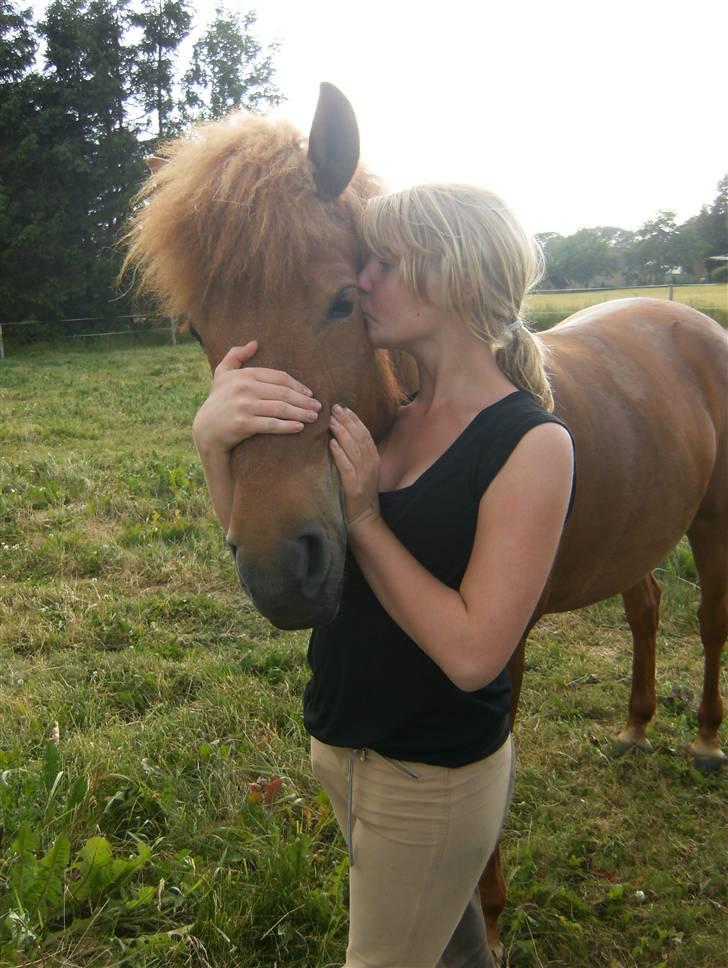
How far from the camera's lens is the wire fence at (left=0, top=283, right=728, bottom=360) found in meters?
17.1

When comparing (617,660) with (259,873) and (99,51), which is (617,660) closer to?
(259,873)

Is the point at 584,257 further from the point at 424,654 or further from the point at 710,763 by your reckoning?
the point at 424,654

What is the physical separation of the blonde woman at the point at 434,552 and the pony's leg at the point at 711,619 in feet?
7.23

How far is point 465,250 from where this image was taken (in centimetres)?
141

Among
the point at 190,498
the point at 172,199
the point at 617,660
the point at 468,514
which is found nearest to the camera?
the point at 468,514

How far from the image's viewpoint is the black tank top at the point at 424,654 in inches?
54.9

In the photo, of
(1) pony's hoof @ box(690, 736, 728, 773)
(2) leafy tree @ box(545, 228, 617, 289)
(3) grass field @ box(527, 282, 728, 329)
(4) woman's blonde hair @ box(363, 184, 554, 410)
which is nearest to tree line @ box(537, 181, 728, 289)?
(2) leafy tree @ box(545, 228, 617, 289)

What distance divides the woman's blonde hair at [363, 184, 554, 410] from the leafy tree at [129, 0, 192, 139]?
26371 millimetres

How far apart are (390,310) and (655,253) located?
111ft

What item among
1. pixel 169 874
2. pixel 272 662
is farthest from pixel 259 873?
pixel 272 662

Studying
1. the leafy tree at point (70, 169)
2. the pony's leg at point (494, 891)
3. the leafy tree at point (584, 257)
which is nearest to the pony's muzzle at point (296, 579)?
the pony's leg at point (494, 891)

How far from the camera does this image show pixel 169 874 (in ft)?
7.51

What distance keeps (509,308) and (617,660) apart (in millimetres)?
3063

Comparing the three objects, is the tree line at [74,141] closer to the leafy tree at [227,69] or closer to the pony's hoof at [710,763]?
the leafy tree at [227,69]
